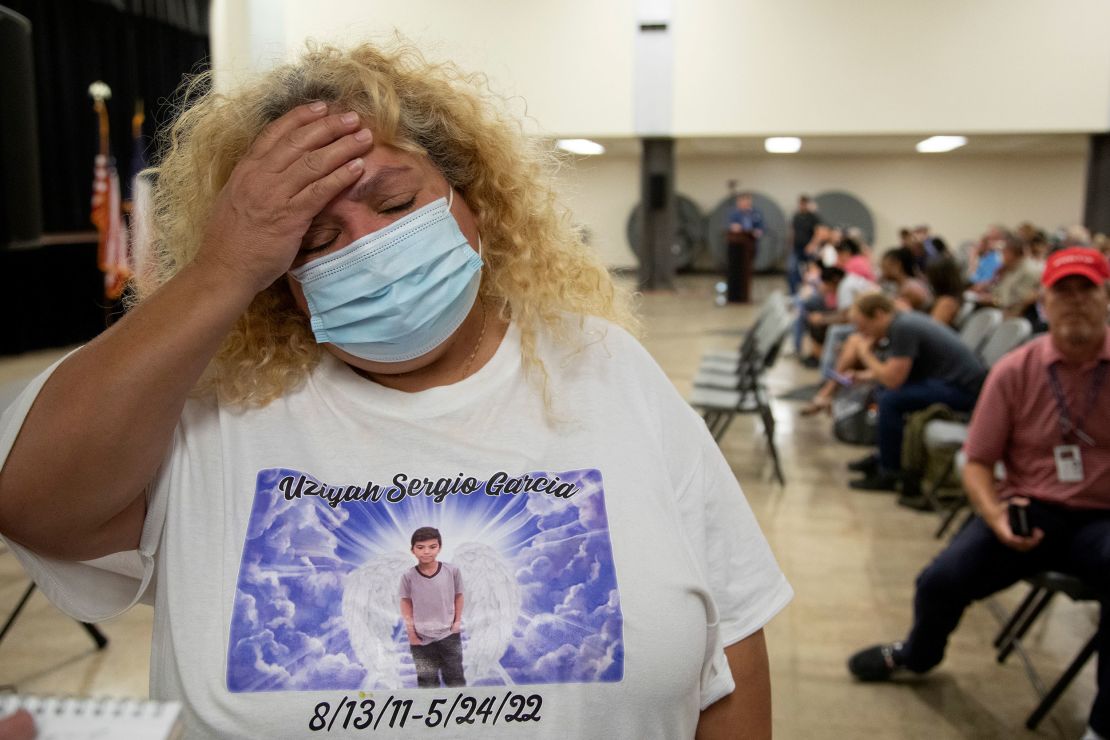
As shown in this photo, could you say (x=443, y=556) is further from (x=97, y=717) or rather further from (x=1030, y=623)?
(x=1030, y=623)

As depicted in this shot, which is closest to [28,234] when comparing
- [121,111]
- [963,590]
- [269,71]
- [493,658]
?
[269,71]

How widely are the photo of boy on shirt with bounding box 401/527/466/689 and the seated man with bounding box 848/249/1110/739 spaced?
2446 millimetres

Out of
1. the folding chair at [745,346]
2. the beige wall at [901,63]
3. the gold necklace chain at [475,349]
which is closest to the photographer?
→ the gold necklace chain at [475,349]

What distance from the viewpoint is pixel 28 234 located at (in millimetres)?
2666

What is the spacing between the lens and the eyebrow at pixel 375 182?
1135 mm

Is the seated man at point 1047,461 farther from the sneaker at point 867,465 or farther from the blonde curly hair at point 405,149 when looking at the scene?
the sneaker at point 867,465

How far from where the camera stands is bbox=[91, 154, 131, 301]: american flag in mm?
9922

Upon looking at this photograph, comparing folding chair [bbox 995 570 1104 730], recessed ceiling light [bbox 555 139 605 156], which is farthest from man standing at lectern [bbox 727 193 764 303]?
folding chair [bbox 995 570 1104 730]

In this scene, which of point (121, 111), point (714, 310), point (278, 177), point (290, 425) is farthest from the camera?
point (714, 310)

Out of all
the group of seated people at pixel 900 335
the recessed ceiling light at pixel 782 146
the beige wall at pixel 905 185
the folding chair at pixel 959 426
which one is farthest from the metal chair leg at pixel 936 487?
the beige wall at pixel 905 185

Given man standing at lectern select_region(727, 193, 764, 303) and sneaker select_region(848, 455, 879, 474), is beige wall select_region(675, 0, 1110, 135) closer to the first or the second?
man standing at lectern select_region(727, 193, 764, 303)

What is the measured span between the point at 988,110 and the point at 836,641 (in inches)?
449

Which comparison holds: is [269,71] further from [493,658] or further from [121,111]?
[121,111]

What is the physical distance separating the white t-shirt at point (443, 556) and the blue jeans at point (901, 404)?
4.77 metres
